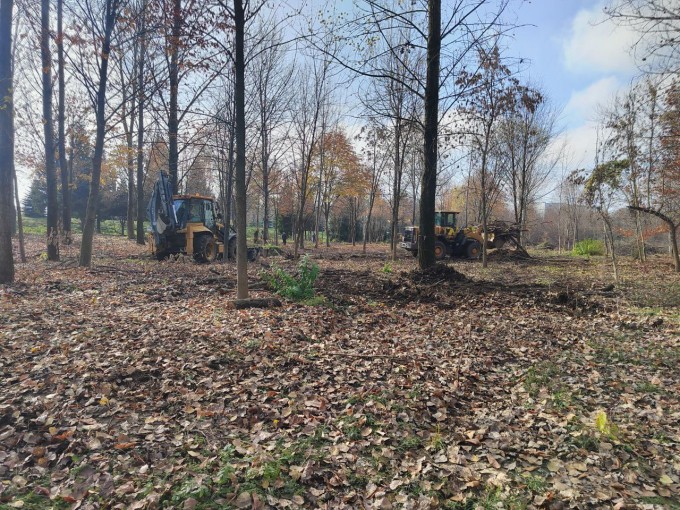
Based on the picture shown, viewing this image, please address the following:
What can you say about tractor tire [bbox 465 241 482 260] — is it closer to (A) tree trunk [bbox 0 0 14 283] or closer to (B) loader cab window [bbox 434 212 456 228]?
(B) loader cab window [bbox 434 212 456 228]

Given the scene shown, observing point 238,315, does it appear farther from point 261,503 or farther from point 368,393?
point 261,503

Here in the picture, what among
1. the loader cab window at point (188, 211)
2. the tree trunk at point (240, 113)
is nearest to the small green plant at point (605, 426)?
the tree trunk at point (240, 113)

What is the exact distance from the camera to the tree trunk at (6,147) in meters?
8.30

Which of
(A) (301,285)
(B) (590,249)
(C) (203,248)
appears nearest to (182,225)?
(C) (203,248)

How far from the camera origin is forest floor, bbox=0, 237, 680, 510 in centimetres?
268

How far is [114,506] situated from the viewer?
244cm

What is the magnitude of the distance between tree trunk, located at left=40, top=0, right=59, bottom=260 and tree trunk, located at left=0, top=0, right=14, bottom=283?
8.65 feet

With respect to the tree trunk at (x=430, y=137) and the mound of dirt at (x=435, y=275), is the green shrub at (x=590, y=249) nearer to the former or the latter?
the mound of dirt at (x=435, y=275)

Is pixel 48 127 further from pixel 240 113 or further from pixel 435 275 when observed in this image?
pixel 435 275

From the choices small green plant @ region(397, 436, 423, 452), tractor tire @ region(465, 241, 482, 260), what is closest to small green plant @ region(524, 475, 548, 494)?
small green plant @ region(397, 436, 423, 452)

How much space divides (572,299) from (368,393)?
5.73 m

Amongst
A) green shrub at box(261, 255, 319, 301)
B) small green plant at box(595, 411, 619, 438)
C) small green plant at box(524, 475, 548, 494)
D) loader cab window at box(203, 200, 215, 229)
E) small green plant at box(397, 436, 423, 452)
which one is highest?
loader cab window at box(203, 200, 215, 229)

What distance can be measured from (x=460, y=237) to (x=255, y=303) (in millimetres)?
15516

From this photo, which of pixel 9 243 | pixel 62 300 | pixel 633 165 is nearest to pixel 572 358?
pixel 62 300
